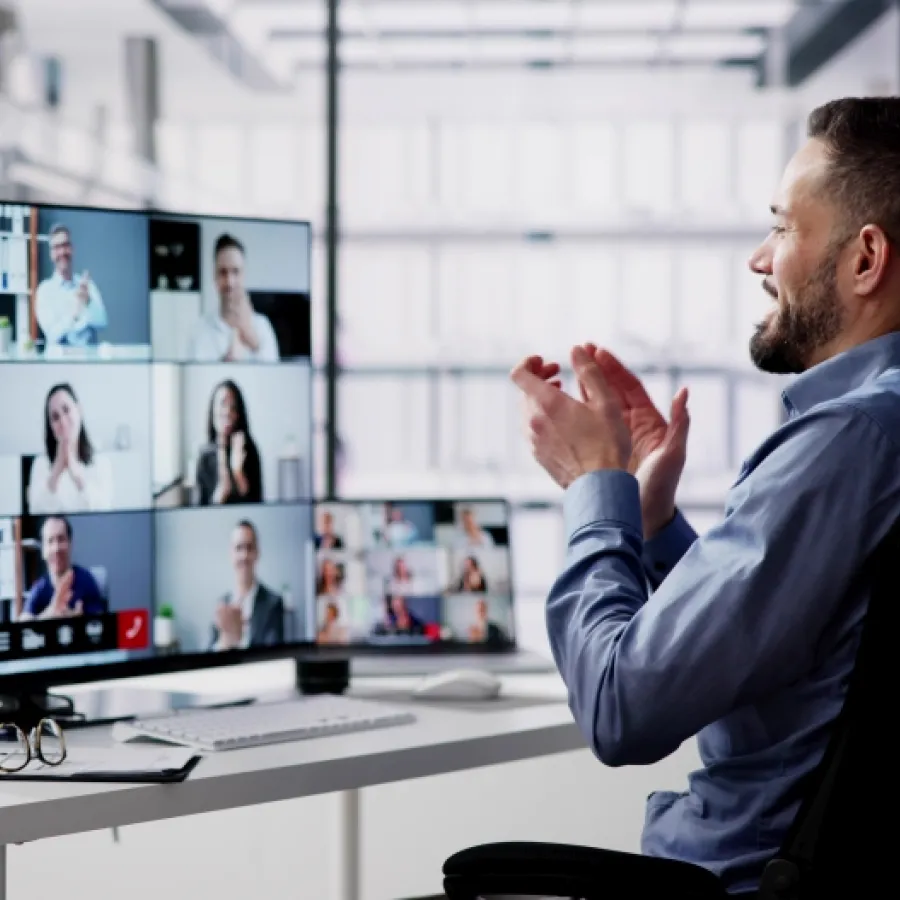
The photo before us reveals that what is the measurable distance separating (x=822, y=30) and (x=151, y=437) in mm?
2510

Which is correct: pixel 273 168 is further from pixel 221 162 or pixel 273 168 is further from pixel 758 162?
pixel 758 162

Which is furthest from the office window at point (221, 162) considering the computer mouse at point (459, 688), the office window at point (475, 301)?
the computer mouse at point (459, 688)

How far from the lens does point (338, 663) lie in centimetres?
207

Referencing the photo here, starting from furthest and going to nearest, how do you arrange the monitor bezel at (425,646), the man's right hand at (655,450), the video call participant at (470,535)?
the video call participant at (470,535) → the monitor bezel at (425,646) → the man's right hand at (655,450)

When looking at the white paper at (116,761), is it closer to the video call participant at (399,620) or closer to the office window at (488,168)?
the video call participant at (399,620)

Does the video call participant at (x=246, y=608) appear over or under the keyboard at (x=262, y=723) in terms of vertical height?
over

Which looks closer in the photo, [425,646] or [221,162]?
[425,646]

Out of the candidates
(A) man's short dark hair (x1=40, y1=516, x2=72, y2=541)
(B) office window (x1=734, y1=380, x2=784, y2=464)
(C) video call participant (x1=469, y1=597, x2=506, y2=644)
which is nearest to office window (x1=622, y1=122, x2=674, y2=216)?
(B) office window (x1=734, y1=380, x2=784, y2=464)

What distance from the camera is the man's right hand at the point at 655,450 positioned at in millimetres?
1647

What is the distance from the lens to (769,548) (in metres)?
1.16

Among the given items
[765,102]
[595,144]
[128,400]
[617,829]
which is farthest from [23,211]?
[765,102]

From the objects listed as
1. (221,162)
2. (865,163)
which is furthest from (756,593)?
(221,162)

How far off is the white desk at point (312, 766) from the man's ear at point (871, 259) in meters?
0.76

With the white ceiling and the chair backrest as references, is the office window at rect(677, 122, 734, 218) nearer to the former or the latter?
the white ceiling
